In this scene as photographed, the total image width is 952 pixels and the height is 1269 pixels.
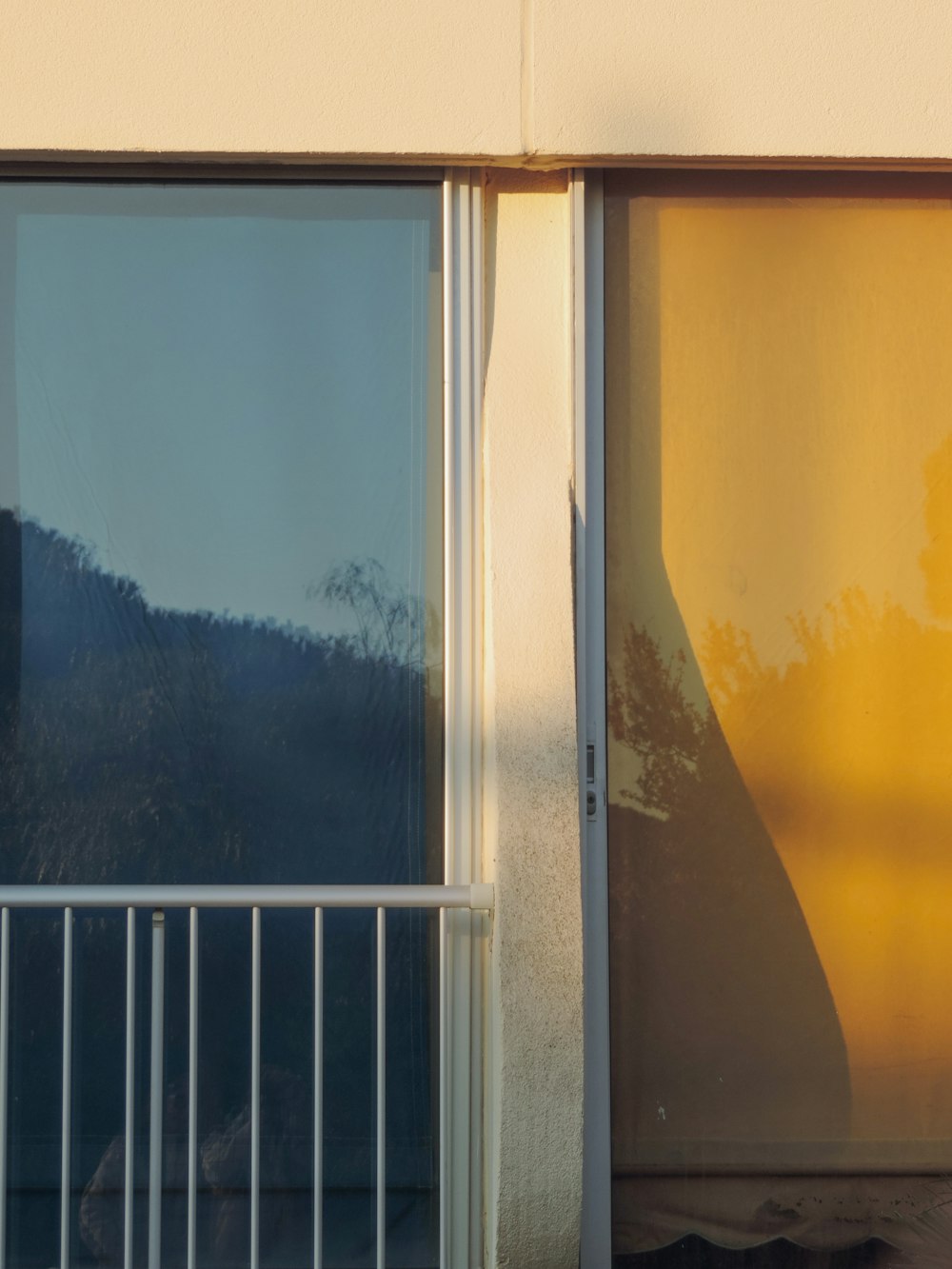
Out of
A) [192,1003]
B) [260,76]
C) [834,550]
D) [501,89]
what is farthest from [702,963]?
[260,76]

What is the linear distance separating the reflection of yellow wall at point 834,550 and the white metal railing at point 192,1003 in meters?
0.90

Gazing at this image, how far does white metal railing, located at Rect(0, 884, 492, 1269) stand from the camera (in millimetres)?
2670

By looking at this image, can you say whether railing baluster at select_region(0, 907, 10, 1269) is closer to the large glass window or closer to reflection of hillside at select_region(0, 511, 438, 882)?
the large glass window

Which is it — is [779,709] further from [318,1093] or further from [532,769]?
[318,1093]

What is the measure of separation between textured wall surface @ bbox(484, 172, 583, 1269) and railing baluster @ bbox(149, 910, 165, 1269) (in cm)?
75

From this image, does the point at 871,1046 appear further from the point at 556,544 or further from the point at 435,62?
the point at 435,62

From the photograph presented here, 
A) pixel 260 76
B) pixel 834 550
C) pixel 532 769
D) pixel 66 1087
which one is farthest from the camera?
pixel 834 550

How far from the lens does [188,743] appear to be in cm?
298

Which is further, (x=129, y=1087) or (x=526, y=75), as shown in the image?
(x=526, y=75)

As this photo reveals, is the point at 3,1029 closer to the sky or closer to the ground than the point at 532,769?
closer to the ground

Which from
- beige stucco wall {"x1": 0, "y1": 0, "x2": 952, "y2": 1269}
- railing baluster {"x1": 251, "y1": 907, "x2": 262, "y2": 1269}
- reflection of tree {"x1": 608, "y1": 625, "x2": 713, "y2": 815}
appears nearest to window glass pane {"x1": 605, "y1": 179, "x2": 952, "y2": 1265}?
reflection of tree {"x1": 608, "y1": 625, "x2": 713, "y2": 815}

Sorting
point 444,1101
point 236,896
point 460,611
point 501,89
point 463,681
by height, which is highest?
point 501,89

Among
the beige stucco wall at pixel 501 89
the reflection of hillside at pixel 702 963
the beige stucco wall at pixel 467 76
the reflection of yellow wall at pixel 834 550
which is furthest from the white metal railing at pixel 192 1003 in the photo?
the beige stucco wall at pixel 467 76

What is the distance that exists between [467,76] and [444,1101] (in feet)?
7.95
